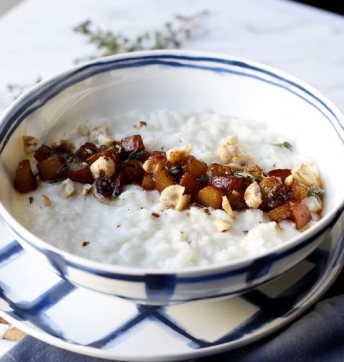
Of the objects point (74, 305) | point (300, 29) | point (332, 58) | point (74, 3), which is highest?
point (74, 3)

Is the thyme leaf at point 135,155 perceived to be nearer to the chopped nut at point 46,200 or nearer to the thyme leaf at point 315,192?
the chopped nut at point 46,200

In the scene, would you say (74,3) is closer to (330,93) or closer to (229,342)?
(330,93)

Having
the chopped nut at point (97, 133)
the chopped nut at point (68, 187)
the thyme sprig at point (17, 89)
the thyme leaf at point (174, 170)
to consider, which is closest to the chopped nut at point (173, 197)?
the thyme leaf at point (174, 170)

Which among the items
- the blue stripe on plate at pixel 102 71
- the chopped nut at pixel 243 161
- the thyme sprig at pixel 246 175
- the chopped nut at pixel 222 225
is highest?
the blue stripe on plate at pixel 102 71

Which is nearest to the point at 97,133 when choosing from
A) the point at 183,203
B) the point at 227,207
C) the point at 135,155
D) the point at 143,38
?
the point at 135,155

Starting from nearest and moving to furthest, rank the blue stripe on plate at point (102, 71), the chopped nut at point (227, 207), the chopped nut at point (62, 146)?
the chopped nut at point (227, 207), the blue stripe on plate at point (102, 71), the chopped nut at point (62, 146)

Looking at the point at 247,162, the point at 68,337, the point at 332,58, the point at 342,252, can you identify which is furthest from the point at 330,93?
the point at 68,337

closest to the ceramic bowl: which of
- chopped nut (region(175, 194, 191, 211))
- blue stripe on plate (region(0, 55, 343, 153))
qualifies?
blue stripe on plate (region(0, 55, 343, 153))
